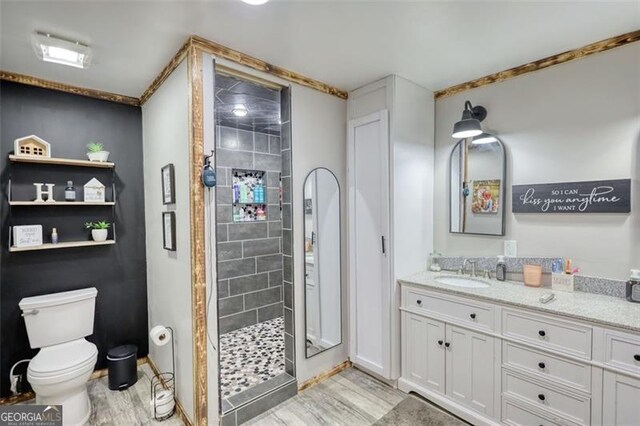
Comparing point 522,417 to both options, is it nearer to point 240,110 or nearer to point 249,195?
point 249,195

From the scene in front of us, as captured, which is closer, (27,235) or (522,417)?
(522,417)

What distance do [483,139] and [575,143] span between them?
23.8 inches

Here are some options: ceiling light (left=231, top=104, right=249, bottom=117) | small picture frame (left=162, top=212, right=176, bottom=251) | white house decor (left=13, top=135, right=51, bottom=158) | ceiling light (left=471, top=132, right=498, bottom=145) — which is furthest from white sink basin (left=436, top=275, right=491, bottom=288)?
white house decor (left=13, top=135, right=51, bottom=158)

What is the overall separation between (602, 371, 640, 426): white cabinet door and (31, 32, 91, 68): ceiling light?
3608mm

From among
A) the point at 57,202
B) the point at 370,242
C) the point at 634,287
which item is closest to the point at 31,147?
the point at 57,202

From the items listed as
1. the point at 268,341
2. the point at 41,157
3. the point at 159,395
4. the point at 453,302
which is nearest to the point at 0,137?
the point at 41,157

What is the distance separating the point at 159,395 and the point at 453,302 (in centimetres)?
227

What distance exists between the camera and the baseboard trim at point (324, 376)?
8.19 ft

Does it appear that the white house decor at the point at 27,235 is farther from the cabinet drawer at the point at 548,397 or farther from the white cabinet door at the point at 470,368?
the cabinet drawer at the point at 548,397

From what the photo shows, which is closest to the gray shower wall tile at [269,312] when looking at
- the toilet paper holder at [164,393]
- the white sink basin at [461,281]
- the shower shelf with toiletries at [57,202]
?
the toilet paper holder at [164,393]

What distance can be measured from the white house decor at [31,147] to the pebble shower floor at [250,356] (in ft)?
7.77

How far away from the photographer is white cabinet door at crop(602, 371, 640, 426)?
4.94 feet

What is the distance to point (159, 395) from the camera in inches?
86.9

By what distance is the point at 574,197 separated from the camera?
212 cm
